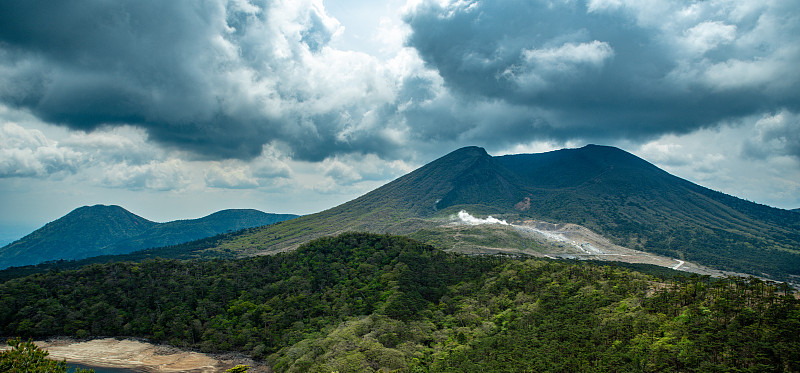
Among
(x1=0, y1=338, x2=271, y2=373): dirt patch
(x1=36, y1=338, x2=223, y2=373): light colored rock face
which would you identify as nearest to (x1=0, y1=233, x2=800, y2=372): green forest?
(x1=0, y1=338, x2=271, y2=373): dirt patch

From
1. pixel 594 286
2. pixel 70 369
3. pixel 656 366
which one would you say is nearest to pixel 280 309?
pixel 70 369

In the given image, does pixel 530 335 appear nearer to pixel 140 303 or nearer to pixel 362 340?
pixel 362 340

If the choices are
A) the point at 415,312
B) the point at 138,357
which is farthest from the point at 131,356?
the point at 415,312

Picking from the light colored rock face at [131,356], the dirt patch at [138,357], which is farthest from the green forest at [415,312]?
the light colored rock face at [131,356]

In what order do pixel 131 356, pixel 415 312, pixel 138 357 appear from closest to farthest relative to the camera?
pixel 415 312
pixel 138 357
pixel 131 356

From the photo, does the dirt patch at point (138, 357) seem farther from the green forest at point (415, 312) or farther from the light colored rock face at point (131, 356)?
the green forest at point (415, 312)

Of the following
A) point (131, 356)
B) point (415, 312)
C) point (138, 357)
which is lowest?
point (138, 357)

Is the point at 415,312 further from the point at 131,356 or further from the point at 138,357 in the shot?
the point at 131,356
